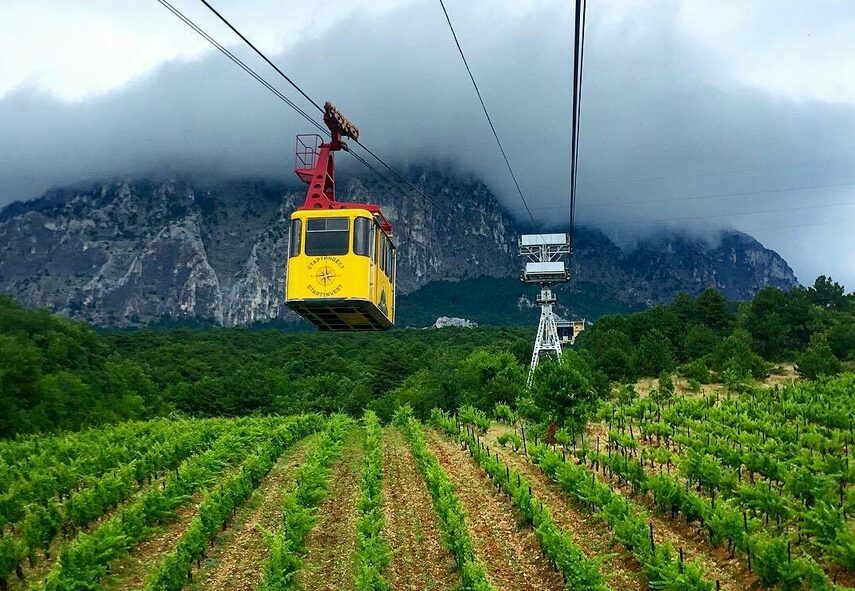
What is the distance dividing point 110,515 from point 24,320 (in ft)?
137

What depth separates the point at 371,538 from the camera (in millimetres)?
15734

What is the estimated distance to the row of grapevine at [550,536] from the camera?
13023mm

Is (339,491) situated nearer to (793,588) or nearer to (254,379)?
(793,588)

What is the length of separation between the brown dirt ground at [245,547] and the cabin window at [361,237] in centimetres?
678

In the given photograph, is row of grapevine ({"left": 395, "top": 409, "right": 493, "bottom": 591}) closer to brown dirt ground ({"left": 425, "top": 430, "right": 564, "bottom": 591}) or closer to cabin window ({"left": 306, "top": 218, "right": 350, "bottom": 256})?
brown dirt ground ({"left": 425, "top": 430, "right": 564, "bottom": 591})

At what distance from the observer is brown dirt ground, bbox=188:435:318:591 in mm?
15352

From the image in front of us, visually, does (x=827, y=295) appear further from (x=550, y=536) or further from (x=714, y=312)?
(x=550, y=536)

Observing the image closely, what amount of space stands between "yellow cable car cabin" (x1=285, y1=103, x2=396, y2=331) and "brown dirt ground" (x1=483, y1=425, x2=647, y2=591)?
7.18m

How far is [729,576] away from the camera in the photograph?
46.8 ft

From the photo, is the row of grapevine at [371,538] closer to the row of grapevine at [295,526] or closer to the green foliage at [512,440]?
the row of grapevine at [295,526]

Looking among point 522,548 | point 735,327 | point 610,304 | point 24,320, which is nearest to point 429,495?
point 522,548

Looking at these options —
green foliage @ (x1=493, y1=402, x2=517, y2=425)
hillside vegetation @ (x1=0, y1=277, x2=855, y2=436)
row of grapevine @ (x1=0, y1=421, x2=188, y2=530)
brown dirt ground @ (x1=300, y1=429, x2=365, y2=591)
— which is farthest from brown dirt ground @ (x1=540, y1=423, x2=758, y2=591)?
green foliage @ (x1=493, y1=402, x2=517, y2=425)

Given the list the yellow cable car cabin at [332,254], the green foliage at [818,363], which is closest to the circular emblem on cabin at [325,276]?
the yellow cable car cabin at [332,254]

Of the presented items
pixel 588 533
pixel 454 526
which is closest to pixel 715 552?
pixel 588 533
